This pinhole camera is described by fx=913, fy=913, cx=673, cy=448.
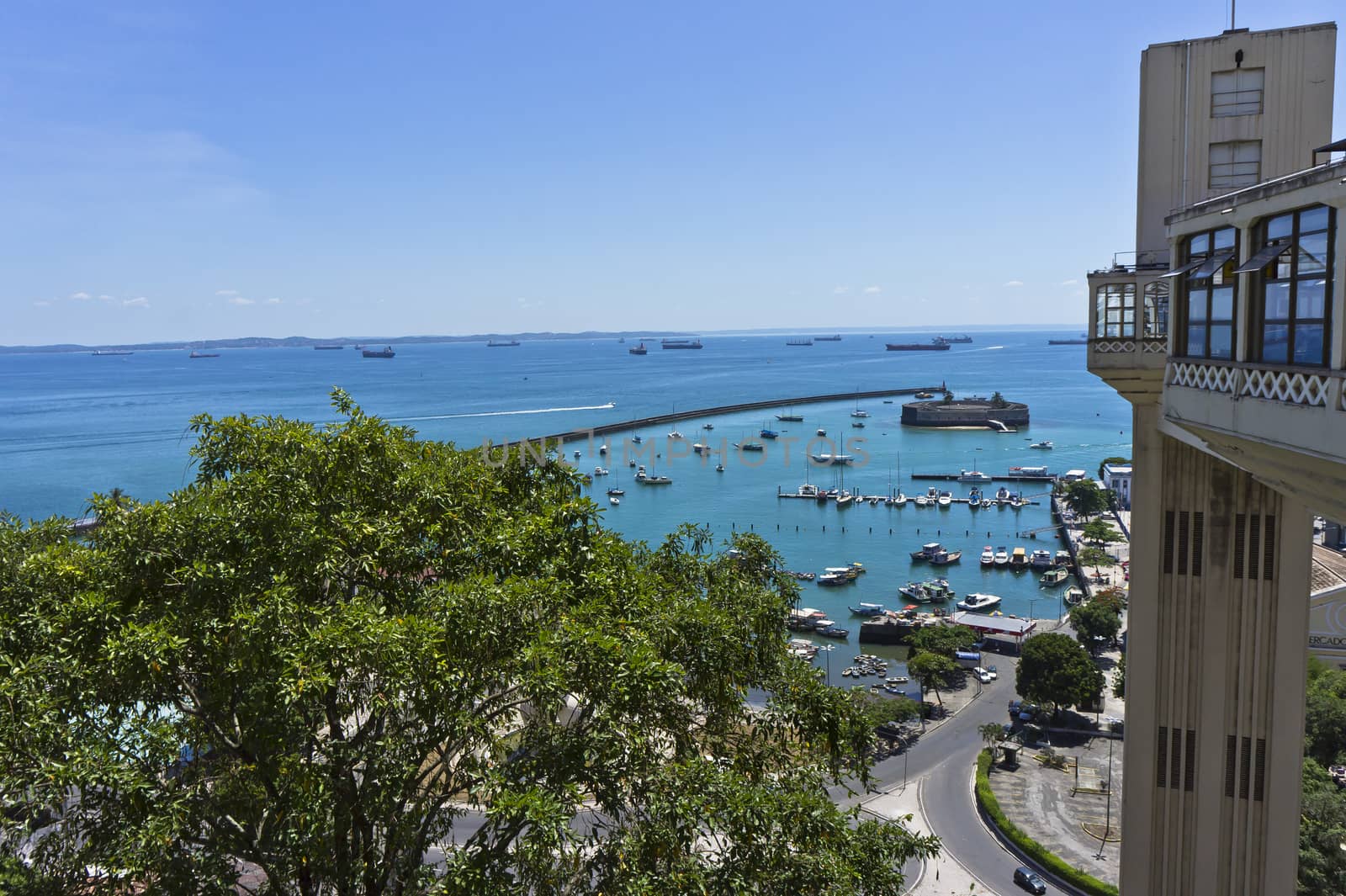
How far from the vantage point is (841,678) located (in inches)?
1294

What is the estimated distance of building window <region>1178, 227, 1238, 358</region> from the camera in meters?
7.48

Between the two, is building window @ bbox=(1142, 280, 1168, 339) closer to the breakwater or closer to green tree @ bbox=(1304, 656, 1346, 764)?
green tree @ bbox=(1304, 656, 1346, 764)

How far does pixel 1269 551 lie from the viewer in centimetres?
1029

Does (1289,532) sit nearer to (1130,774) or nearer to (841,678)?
(1130,774)

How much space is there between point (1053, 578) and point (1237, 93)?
3965cm

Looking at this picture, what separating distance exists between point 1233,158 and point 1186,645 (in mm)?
5640

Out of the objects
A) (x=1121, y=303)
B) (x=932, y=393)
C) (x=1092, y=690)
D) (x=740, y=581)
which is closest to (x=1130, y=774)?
(x=1121, y=303)

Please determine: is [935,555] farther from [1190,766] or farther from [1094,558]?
[1190,766]

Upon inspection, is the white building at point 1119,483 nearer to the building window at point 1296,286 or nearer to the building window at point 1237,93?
the building window at point 1237,93

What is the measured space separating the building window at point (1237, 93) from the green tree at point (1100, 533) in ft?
141

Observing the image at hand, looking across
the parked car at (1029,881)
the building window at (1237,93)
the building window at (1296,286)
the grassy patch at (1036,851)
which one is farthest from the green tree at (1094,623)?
the building window at (1296,286)

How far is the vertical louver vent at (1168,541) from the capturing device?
10617 millimetres

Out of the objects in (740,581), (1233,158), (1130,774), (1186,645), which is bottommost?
(1130,774)

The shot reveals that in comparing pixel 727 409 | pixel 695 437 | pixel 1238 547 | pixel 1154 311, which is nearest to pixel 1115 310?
pixel 1154 311
